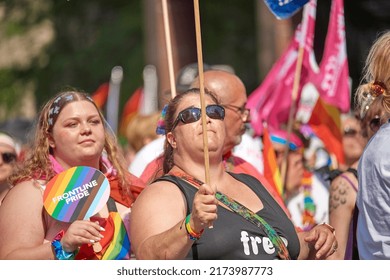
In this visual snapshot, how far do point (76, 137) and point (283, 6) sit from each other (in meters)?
2.03

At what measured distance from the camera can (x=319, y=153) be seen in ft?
32.4

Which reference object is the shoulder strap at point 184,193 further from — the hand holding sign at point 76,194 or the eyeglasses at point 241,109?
the eyeglasses at point 241,109

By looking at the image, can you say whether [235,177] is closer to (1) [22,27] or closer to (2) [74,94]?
(2) [74,94]

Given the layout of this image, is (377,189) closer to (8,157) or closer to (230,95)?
(230,95)

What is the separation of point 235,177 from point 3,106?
19293mm

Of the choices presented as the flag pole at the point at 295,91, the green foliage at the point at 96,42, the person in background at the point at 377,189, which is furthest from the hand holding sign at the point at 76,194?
the green foliage at the point at 96,42

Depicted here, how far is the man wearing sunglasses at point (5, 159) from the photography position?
6.84m

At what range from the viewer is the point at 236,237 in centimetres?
493

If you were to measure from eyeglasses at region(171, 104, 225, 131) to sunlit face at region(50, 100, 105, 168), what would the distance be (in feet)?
1.35

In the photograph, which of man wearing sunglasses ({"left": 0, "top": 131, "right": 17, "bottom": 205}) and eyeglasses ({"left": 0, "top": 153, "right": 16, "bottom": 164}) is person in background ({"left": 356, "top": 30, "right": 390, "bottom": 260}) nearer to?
man wearing sunglasses ({"left": 0, "top": 131, "right": 17, "bottom": 205})

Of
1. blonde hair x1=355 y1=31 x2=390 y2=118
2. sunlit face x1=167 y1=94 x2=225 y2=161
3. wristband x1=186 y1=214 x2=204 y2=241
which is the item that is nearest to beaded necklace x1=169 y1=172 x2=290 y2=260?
sunlit face x1=167 y1=94 x2=225 y2=161

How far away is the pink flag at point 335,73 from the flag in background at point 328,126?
6 cm

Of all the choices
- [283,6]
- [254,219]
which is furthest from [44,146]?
[283,6]
